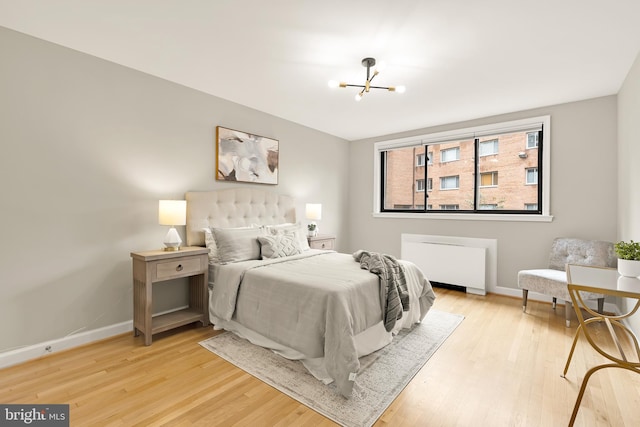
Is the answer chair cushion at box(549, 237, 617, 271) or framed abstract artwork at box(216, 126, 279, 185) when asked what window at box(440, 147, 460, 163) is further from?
framed abstract artwork at box(216, 126, 279, 185)

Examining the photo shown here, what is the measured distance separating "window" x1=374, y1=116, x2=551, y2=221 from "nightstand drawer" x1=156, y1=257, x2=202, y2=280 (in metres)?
3.34

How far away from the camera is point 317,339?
206 centimetres

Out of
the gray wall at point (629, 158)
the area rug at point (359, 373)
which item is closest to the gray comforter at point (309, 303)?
the area rug at point (359, 373)

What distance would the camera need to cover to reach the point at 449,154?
4.70m

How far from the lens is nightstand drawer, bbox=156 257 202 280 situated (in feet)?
8.67

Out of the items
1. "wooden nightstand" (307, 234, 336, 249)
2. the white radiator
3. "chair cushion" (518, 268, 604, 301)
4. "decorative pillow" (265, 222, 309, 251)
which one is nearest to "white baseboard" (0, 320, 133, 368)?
"decorative pillow" (265, 222, 309, 251)

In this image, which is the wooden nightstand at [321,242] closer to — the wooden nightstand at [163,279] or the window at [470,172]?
the window at [470,172]

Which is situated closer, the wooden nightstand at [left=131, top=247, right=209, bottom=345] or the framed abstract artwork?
the wooden nightstand at [left=131, top=247, right=209, bottom=345]

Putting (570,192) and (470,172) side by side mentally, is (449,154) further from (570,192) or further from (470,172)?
(570,192)

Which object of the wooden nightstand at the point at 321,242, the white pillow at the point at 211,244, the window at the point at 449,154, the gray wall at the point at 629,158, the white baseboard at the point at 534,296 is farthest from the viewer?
the window at the point at 449,154

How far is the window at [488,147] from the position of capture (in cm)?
428

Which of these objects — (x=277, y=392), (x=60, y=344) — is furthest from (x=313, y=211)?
(x=60, y=344)

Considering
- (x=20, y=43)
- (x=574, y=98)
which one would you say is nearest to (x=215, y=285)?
(x=20, y=43)

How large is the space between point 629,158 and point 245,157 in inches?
A: 156
